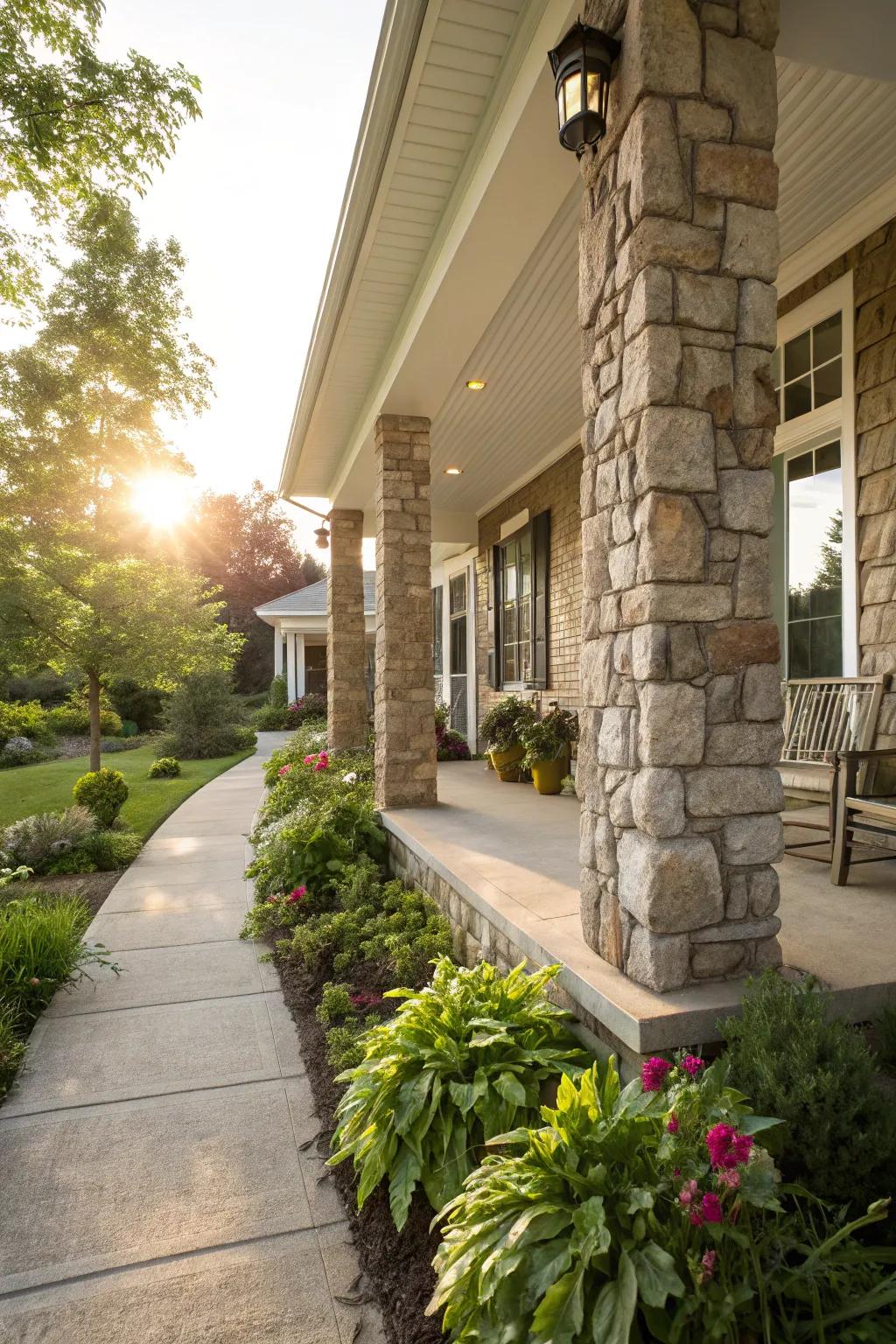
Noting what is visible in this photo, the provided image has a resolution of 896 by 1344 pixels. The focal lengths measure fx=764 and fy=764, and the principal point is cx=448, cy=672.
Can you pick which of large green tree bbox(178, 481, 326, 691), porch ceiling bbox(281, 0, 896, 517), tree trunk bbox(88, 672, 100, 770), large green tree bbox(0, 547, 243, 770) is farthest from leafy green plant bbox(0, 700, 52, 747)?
large green tree bbox(178, 481, 326, 691)

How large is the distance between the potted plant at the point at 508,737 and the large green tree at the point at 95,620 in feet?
13.9

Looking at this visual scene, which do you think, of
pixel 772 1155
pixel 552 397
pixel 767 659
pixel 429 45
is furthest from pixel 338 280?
pixel 772 1155

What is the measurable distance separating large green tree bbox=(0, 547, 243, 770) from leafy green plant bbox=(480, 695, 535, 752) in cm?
419

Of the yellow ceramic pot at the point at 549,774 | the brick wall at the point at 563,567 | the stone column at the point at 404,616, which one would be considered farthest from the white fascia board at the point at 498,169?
the yellow ceramic pot at the point at 549,774

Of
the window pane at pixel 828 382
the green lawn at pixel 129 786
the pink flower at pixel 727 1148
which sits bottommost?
the green lawn at pixel 129 786

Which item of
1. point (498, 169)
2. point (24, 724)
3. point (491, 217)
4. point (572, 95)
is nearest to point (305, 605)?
point (24, 724)

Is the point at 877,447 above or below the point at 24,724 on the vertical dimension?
above

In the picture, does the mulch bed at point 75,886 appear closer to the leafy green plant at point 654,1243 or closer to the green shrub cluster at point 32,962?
the green shrub cluster at point 32,962

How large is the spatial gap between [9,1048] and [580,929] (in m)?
2.23

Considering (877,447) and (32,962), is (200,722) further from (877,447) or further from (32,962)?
(877,447)

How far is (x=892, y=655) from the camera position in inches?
137

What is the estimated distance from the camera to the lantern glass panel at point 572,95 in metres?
2.03

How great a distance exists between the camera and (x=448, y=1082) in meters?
2.12

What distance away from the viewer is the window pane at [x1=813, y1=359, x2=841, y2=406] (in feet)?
12.8
